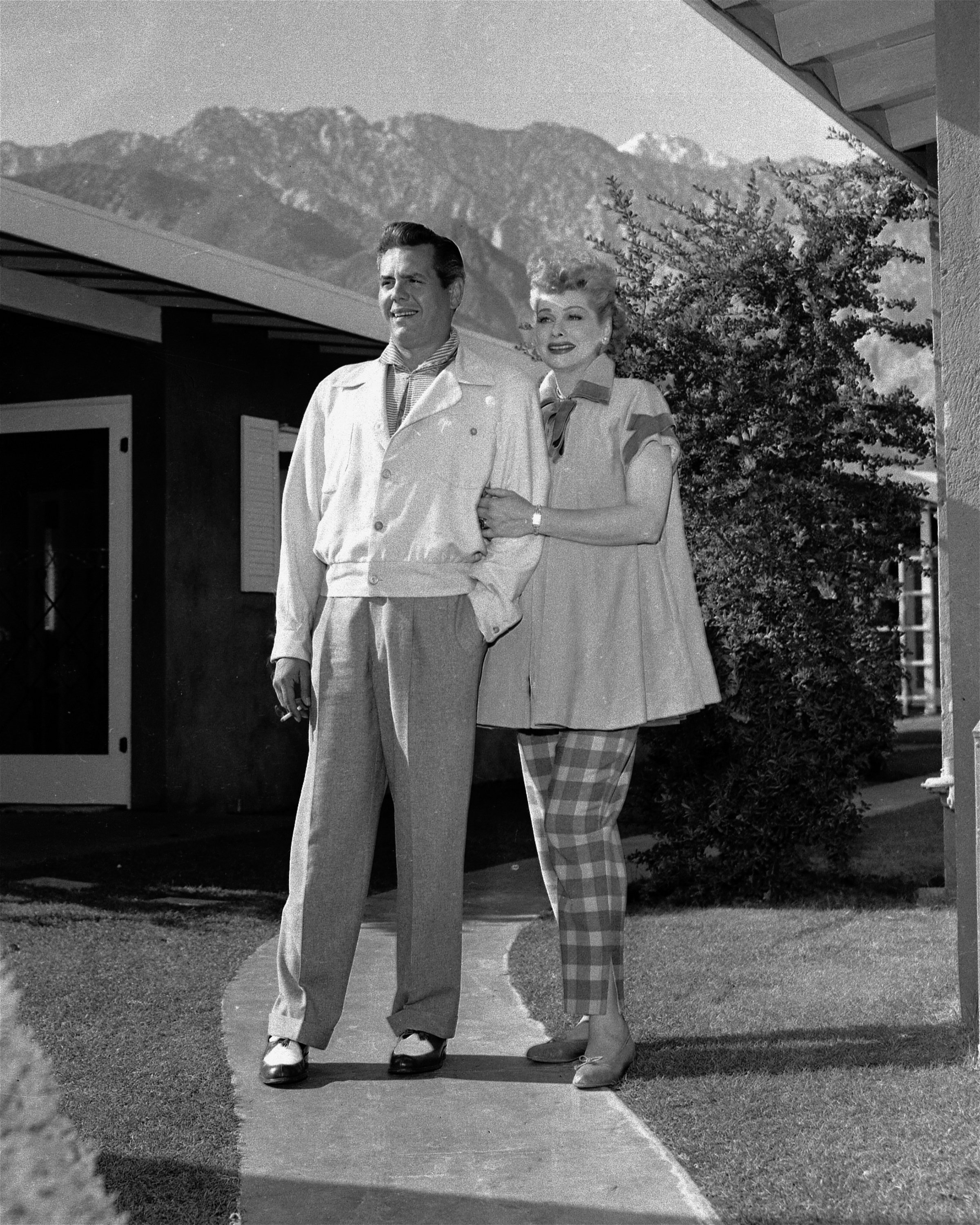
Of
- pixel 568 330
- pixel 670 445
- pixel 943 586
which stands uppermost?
pixel 568 330

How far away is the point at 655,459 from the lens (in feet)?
11.1

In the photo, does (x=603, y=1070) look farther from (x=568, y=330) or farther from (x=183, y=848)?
(x=183, y=848)

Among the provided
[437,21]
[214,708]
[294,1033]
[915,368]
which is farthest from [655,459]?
[437,21]

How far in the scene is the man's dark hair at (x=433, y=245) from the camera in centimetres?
342

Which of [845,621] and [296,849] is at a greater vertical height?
[845,621]

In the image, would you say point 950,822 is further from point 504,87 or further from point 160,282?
point 504,87

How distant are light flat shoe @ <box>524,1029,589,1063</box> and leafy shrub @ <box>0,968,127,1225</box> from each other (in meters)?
1.06

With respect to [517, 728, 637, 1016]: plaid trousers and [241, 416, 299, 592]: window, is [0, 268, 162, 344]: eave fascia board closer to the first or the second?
[241, 416, 299, 592]: window

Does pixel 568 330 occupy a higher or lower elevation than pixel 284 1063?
higher

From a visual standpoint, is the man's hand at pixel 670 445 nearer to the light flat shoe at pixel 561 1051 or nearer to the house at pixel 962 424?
the house at pixel 962 424

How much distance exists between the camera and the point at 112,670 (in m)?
9.50

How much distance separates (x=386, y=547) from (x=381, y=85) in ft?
459

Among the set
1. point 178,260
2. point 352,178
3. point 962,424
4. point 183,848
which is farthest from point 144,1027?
point 352,178

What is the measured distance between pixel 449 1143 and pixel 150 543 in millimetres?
6966
